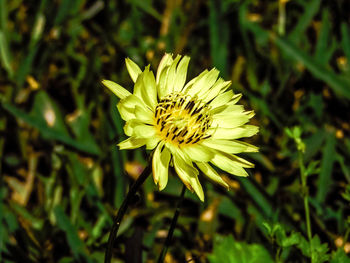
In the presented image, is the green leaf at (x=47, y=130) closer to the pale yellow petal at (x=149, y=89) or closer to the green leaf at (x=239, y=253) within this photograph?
the pale yellow petal at (x=149, y=89)

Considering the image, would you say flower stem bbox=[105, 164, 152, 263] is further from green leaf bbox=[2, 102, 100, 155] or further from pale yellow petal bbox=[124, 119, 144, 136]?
green leaf bbox=[2, 102, 100, 155]

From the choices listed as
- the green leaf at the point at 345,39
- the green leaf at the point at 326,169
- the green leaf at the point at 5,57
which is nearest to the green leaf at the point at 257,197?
the green leaf at the point at 326,169

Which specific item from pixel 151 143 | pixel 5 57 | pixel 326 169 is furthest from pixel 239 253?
pixel 5 57

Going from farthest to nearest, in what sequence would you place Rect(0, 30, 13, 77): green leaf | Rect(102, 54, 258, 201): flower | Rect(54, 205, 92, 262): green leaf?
Rect(0, 30, 13, 77): green leaf
Rect(54, 205, 92, 262): green leaf
Rect(102, 54, 258, 201): flower

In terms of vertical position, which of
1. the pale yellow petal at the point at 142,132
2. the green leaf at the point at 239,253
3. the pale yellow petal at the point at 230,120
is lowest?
the green leaf at the point at 239,253

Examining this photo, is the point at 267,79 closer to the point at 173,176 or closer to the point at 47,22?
the point at 173,176

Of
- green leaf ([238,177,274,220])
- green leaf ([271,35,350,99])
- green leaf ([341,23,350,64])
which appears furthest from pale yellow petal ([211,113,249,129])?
green leaf ([341,23,350,64])
